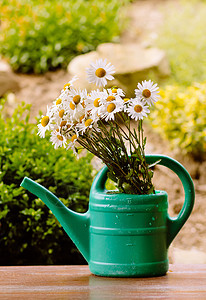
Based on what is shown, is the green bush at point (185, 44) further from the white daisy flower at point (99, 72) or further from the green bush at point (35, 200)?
the white daisy flower at point (99, 72)

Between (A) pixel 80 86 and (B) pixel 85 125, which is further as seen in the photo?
(A) pixel 80 86

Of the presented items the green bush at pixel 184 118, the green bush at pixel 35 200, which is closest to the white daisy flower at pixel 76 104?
the green bush at pixel 35 200

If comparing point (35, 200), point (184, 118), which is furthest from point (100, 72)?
point (184, 118)

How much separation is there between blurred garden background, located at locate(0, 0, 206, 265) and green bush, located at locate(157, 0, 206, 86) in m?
0.01

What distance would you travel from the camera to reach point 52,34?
5109mm

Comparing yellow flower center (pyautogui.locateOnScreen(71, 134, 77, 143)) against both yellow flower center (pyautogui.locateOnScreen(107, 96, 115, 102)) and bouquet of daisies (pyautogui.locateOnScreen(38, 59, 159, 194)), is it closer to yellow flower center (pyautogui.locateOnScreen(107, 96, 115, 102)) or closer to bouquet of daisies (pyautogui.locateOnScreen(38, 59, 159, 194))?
bouquet of daisies (pyautogui.locateOnScreen(38, 59, 159, 194))

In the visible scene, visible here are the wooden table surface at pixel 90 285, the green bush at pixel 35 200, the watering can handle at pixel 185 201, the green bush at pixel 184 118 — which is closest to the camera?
the wooden table surface at pixel 90 285

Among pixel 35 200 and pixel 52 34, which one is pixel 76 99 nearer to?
pixel 35 200

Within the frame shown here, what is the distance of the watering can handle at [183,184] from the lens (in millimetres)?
1262

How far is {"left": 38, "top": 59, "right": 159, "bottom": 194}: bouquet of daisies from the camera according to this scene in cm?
116

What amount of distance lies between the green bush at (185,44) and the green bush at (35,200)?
2.90 meters

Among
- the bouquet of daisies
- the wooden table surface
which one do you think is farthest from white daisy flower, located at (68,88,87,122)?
the wooden table surface

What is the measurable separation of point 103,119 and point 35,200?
729mm

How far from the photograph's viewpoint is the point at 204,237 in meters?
3.11
